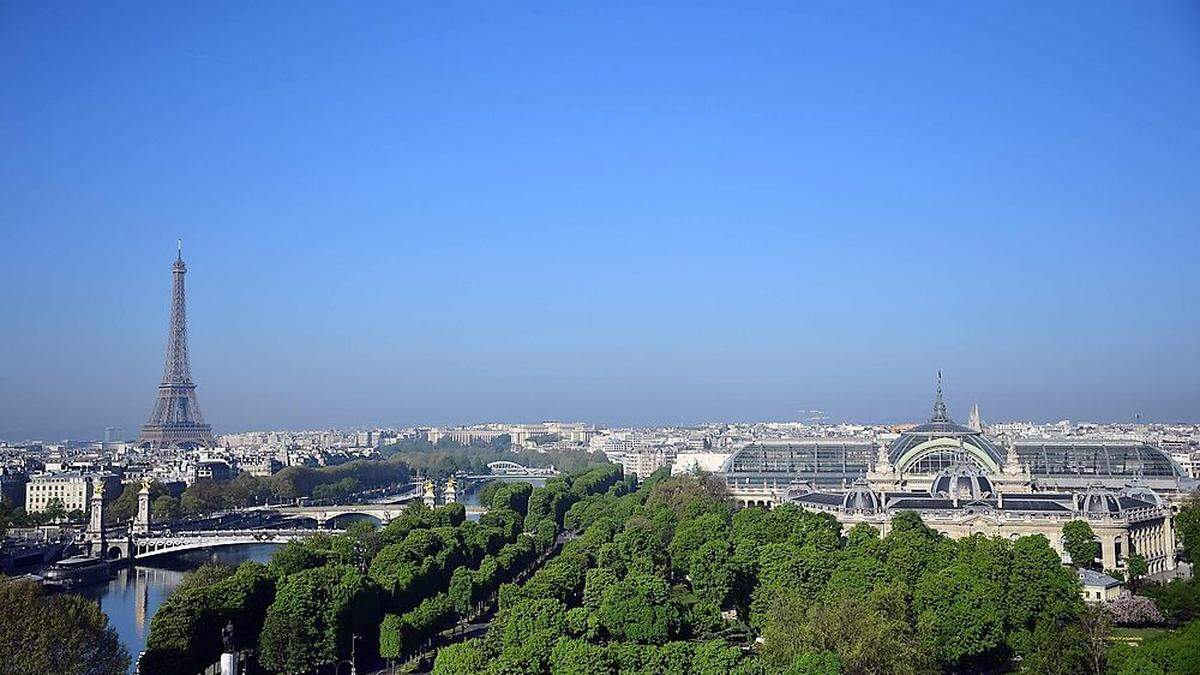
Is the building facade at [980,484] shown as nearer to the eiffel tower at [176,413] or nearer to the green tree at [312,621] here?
the green tree at [312,621]

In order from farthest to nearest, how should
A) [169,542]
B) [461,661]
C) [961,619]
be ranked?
[169,542]
[961,619]
[461,661]

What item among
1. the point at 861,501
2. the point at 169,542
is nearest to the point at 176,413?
the point at 169,542

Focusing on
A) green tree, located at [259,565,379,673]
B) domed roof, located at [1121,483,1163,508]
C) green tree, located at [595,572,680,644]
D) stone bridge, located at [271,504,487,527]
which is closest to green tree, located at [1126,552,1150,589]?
domed roof, located at [1121,483,1163,508]

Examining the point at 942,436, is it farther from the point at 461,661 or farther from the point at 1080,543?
the point at 461,661

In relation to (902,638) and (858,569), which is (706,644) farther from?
(858,569)

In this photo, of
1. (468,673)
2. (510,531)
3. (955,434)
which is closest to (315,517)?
(510,531)
